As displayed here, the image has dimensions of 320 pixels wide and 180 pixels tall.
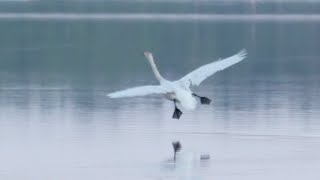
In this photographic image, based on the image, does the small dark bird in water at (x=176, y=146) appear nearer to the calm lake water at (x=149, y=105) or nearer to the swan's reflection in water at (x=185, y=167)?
the calm lake water at (x=149, y=105)

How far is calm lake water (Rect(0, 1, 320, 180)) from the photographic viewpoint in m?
16.1

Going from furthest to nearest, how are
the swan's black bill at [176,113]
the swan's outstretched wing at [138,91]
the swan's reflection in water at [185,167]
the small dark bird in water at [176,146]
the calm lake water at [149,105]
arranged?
the swan's black bill at [176,113] → the small dark bird in water at [176,146] → the swan's outstretched wing at [138,91] → the calm lake water at [149,105] → the swan's reflection in water at [185,167]

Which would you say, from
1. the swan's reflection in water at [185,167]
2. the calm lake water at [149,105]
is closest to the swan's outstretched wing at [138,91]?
the calm lake water at [149,105]

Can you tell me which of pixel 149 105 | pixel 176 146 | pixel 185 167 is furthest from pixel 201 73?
pixel 149 105

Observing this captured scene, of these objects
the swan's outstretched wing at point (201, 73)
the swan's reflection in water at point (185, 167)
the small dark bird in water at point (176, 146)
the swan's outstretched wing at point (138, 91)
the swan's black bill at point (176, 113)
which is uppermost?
the swan's outstretched wing at point (201, 73)

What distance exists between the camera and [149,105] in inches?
844

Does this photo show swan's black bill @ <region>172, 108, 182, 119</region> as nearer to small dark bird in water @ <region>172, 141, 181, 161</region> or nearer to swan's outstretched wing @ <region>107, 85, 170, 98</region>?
small dark bird in water @ <region>172, 141, 181, 161</region>

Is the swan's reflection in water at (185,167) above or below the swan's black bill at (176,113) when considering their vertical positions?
below

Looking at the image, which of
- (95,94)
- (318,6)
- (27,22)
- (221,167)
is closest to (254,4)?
(318,6)

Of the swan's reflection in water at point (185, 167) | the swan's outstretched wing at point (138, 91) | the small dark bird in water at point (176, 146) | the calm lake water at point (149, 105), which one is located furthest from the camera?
the small dark bird in water at point (176, 146)

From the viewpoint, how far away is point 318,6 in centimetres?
6400

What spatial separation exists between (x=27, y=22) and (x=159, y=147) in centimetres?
3037

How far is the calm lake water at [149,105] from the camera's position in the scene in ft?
52.7

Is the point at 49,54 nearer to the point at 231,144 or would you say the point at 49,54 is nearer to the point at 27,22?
the point at 27,22
